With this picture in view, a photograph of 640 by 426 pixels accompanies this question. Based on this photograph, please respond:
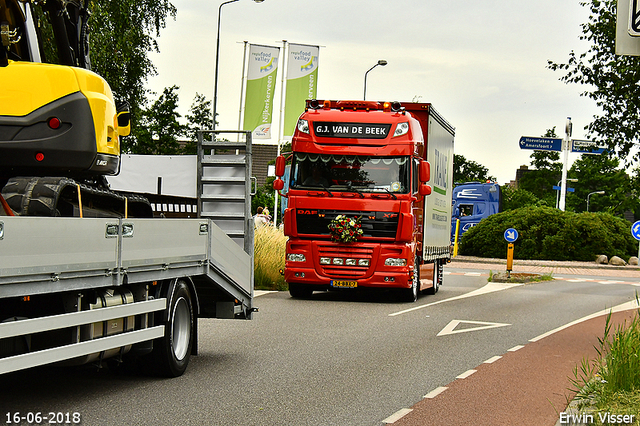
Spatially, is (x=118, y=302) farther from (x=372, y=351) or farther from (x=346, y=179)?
(x=346, y=179)

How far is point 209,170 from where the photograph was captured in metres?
11.5

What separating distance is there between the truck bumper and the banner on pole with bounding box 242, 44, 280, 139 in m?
16.4

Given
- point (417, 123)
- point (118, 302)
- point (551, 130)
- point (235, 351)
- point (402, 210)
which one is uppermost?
point (551, 130)

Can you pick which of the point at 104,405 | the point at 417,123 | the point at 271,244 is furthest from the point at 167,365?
the point at 271,244

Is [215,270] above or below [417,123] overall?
below

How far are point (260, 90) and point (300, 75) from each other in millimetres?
1857

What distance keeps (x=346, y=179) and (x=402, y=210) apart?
1283 millimetres

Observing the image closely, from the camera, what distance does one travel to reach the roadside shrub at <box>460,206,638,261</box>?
40.2m

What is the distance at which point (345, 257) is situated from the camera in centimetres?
1734

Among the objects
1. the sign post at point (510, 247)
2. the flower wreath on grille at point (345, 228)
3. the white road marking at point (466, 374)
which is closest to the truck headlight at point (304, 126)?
the flower wreath on grille at point (345, 228)

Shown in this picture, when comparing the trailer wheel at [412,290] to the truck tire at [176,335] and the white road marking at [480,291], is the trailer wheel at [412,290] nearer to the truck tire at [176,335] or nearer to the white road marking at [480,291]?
the white road marking at [480,291]

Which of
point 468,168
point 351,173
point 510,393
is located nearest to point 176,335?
point 510,393

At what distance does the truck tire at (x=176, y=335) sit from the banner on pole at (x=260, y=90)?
2514 centimetres

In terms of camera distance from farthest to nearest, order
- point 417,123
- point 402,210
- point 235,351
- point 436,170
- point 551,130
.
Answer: point 551,130 < point 436,170 < point 417,123 < point 402,210 < point 235,351
